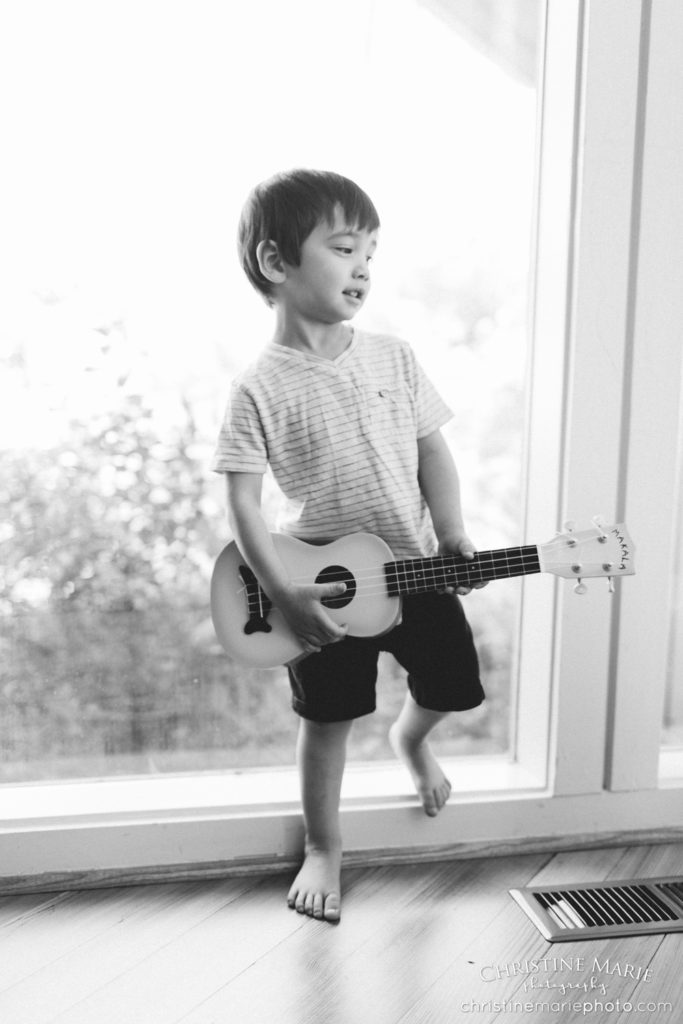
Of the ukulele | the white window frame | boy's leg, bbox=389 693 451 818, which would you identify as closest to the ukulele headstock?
the ukulele

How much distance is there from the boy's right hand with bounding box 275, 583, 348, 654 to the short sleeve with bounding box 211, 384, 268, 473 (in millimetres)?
163

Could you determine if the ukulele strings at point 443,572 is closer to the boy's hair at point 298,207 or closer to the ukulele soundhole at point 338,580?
the ukulele soundhole at point 338,580

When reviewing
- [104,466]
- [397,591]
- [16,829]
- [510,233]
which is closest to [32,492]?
[104,466]

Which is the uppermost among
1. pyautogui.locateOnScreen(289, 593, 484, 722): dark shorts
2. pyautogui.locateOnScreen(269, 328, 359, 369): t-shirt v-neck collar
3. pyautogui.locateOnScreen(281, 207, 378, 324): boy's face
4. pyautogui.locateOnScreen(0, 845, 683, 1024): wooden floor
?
pyautogui.locateOnScreen(281, 207, 378, 324): boy's face

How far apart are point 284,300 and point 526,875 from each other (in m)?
0.87

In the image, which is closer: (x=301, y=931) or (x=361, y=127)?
(x=301, y=931)

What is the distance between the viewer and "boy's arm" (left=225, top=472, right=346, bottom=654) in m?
1.07

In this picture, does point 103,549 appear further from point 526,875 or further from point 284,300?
point 526,875

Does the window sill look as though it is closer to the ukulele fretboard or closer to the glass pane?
the glass pane

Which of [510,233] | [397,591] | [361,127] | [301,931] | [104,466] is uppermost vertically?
[361,127]

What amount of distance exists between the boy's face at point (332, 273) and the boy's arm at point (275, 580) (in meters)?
0.23

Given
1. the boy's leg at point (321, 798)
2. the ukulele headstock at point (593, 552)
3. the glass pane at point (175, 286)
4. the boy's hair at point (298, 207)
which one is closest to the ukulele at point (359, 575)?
the ukulele headstock at point (593, 552)

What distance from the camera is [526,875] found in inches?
49.6

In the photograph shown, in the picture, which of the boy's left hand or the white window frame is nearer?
the boy's left hand
